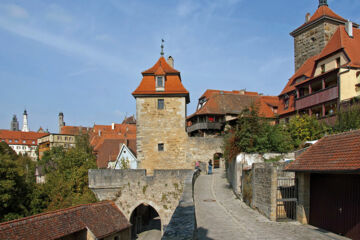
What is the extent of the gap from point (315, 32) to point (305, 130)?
1676cm

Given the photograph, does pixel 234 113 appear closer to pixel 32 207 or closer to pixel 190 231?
pixel 32 207

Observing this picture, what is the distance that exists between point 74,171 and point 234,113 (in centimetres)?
1970

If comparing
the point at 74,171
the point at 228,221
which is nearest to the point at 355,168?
the point at 228,221

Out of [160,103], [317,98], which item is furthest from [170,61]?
[317,98]

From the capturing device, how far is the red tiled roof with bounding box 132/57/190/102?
27.3 m

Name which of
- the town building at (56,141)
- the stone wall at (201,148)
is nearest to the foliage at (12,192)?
the stone wall at (201,148)

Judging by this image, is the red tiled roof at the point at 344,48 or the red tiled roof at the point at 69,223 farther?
the red tiled roof at the point at 344,48

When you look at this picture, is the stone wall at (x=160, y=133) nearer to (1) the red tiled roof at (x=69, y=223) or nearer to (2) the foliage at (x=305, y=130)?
(1) the red tiled roof at (x=69, y=223)

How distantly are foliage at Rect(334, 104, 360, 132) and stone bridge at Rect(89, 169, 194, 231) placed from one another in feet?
32.5

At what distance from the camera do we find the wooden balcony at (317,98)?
73.3ft

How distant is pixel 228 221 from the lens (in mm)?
10875

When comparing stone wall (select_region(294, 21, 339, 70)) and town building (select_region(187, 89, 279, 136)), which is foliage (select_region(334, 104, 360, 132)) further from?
town building (select_region(187, 89, 279, 136))

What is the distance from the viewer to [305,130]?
20.7 metres

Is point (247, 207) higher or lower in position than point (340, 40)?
lower
